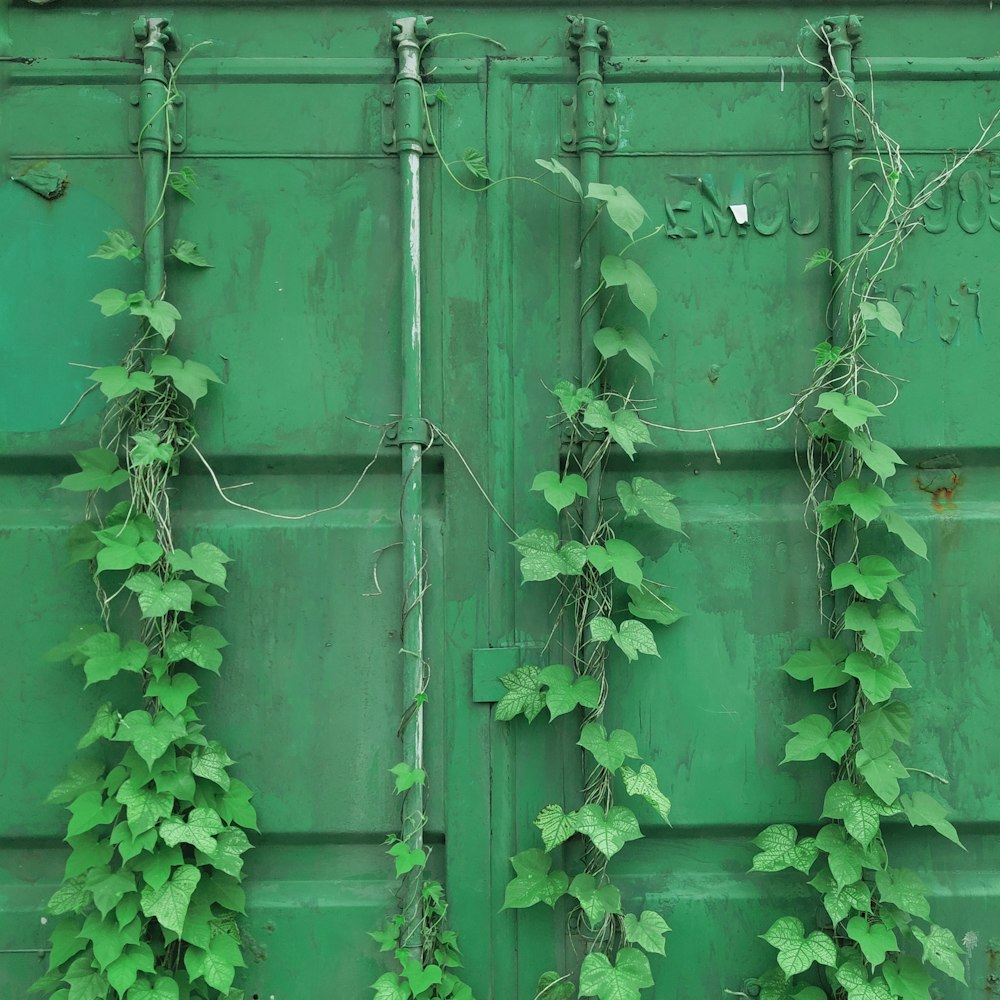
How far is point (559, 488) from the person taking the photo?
1908 mm

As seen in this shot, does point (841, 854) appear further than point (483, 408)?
No

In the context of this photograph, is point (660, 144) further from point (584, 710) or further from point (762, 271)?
point (584, 710)

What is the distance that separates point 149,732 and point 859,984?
4.64 ft

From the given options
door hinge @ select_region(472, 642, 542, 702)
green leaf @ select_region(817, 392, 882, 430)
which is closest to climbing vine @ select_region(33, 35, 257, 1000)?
door hinge @ select_region(472, 642, 542, 702)

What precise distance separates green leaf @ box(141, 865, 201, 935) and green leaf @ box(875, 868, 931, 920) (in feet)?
4.26

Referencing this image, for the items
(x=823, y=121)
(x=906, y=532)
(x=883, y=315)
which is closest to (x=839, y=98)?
(x=823, y=121)

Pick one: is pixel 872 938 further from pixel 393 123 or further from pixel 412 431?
pixel 393 123

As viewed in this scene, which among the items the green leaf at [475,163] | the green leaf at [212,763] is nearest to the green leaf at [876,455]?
the green leaf at [475,163]

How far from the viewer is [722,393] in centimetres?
201

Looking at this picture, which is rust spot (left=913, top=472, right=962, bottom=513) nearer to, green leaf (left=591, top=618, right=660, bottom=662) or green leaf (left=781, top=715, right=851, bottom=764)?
green leaf (left=781, top=715, right=851, bottom=764)

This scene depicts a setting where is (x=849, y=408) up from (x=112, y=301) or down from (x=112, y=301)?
down

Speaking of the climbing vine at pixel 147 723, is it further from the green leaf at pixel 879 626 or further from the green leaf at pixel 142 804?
the green leaf at pixel 879 626

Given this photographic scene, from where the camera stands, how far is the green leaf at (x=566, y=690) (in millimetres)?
1892

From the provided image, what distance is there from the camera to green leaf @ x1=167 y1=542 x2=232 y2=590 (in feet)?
6.20
